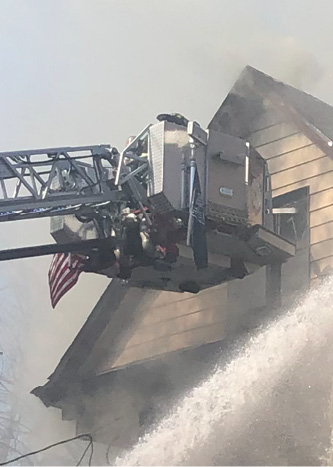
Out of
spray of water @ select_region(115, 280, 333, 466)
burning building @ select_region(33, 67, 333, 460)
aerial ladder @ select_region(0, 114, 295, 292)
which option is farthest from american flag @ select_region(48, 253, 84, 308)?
spray of water @ select_region(115, 280, 333, 466)

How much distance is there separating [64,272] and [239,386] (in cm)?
154

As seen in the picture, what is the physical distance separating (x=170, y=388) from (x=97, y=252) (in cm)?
132

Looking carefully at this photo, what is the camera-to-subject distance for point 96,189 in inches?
196

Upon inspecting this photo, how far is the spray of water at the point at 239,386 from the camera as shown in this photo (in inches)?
204

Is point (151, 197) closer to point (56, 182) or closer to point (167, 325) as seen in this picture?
point (56, 182)

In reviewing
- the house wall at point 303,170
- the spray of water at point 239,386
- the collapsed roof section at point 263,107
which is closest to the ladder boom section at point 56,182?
the spray of water at point 239,386

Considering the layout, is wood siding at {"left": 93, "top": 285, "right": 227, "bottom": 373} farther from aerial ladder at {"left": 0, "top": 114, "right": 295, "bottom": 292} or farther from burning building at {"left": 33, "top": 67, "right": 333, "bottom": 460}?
aerial ladder at {"left": 0, "top": 114, "right": 295, "bottom": 292}

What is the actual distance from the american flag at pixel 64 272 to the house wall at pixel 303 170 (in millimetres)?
1612

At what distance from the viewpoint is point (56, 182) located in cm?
486

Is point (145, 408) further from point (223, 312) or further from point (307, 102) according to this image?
point (307, 102)

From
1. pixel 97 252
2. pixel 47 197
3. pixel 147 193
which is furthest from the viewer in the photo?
Result: pixel 97 252

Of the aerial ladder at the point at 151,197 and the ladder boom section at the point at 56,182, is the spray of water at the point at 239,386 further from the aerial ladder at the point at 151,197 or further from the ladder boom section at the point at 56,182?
the ladder boom section at the point at 56,182

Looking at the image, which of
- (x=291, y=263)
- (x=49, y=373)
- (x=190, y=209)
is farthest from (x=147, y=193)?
(x=49, y=373)

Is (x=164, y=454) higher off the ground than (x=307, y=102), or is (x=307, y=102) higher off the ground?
(x=307, y=102)
